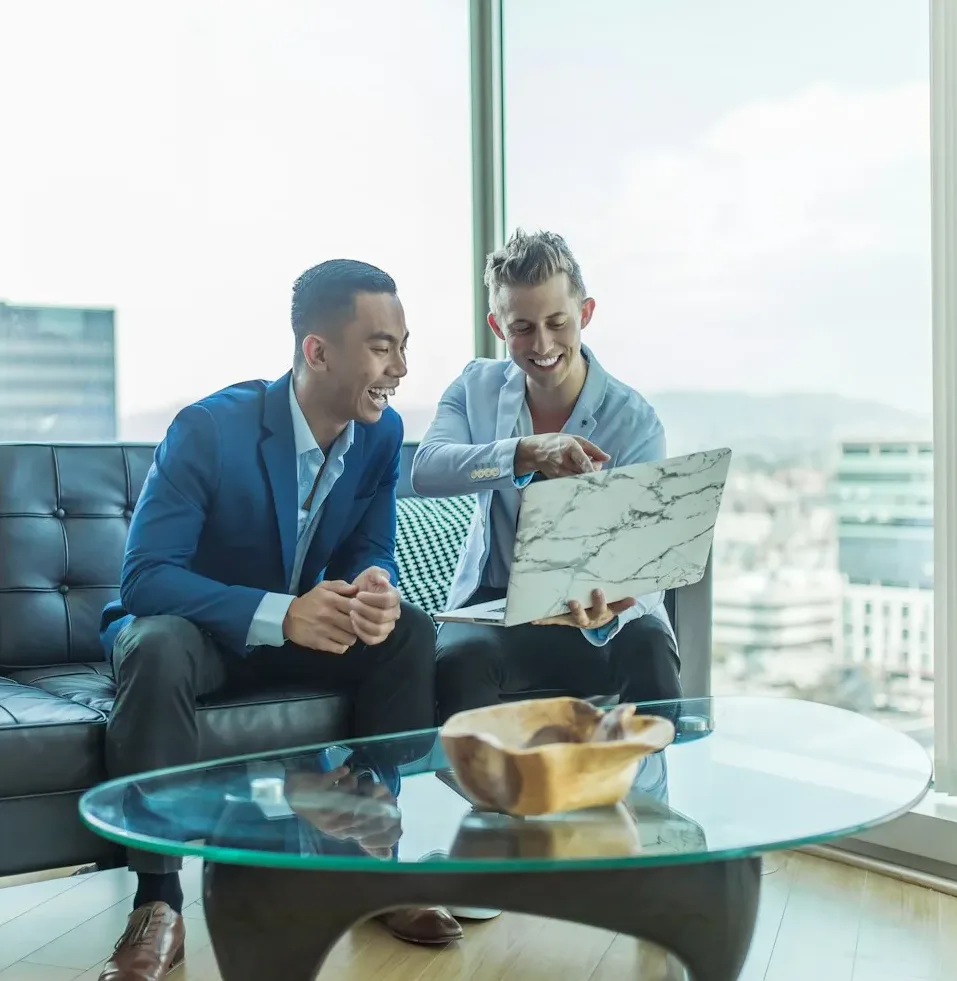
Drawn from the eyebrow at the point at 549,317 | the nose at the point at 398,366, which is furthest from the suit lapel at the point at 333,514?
the eyebrow at the point at 549,317

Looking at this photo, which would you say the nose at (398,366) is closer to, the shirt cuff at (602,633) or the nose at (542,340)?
the nose at (542,340)

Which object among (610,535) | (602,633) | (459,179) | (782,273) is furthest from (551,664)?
(459,179)

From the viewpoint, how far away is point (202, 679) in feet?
6.13

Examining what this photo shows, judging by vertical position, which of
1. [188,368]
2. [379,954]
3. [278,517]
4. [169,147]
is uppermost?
[169,147]

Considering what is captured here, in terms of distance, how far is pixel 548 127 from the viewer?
324 centimetres

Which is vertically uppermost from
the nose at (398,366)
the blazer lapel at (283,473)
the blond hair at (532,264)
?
the blond hair at (532,264)

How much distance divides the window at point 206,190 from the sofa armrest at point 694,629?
51.3 inches

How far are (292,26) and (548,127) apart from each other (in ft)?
2.42

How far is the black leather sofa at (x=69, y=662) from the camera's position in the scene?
67.8 inches

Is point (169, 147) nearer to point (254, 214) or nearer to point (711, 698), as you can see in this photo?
point (254, 214)

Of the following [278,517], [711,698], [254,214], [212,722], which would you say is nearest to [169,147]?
[254,214]

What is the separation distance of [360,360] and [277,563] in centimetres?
38

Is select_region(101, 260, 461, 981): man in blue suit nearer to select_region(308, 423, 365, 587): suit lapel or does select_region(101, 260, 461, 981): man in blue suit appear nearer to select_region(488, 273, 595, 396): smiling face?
select_region(308, 423, 365, 587): suit lapel

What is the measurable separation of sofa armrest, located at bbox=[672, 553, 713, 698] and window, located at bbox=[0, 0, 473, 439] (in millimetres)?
→ 1303
